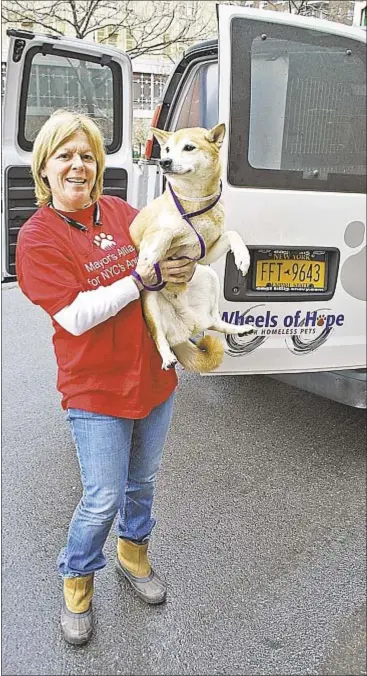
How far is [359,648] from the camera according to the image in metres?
1.56

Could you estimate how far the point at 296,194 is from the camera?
186cm

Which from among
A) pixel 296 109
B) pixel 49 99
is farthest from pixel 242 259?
pixel 49 99

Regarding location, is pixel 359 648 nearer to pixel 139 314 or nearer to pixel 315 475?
pixel 315 475

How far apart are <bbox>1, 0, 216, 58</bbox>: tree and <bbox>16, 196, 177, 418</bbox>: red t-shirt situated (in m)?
1.21

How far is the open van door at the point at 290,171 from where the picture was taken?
69.7 inches

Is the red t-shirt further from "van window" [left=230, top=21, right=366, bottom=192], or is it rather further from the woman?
"van window" [left=230, top=21, right=366, bottom=192]

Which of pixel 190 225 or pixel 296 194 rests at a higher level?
pixel 296 194

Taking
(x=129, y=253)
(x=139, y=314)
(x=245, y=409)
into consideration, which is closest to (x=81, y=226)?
(x=129, y=253)

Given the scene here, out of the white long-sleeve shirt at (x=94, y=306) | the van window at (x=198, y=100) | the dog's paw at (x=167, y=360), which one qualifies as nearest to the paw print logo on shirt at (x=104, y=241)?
the white long-sleeve shirt at (x=94, y=306)

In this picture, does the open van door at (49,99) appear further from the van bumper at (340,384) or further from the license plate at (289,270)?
the van bumper at (340,384)

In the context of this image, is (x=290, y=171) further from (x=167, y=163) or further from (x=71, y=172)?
(x=71, y=172)

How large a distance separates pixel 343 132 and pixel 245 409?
1420mm

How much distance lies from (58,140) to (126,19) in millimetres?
1960

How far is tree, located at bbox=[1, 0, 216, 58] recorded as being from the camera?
237cm
